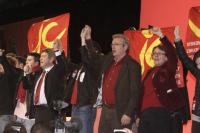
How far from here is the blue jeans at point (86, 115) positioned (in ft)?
16.9

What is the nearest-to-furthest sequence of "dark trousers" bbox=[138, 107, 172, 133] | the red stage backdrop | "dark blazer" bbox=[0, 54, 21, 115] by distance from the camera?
"dark trousers" bbox=[138, 107, 172, 133], the red stage backdrop, "dark blazer" bbox=[0, 54, 21, 115]

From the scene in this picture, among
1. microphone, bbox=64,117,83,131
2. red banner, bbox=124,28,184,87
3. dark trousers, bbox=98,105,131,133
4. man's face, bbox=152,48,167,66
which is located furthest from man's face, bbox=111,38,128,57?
red banner, bbox=124,28,184,87

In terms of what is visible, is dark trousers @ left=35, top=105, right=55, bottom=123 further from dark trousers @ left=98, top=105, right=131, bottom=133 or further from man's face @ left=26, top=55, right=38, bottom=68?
dark trousers @ left=98, top=105, right=131, bottom=133

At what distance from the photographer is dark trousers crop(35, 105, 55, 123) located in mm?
5215

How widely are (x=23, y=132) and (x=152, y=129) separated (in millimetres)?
1213

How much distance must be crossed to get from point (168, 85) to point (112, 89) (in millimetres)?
514

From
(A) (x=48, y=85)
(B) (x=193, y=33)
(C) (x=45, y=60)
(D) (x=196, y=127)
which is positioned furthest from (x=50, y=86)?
(D) (x=196, y=127)

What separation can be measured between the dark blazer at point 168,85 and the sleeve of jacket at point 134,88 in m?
0.16

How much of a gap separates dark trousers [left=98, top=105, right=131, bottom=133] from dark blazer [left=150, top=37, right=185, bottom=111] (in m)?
0.44

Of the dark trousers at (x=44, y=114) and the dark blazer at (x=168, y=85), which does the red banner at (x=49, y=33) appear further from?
the dark blazer at (x=168, y=85)

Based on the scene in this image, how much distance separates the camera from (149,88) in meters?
4.43

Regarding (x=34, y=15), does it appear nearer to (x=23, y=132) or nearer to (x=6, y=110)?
(x=6, y=110)

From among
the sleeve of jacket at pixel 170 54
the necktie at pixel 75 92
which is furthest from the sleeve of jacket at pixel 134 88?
the necktie at pixel 75 92

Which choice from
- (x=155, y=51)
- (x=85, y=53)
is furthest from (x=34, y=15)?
(x=155, y=51)
